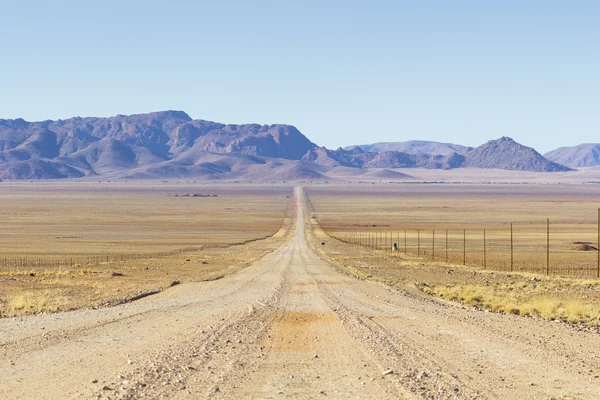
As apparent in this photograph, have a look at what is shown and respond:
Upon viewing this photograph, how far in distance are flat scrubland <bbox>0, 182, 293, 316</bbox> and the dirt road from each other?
717cm

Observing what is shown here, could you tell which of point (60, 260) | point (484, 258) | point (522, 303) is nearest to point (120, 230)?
point (60, 260)

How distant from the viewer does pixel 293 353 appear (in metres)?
18.0

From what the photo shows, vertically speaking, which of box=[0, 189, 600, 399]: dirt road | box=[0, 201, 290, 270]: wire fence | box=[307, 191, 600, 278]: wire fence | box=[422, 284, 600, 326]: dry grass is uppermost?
box=[0, 189, 600, 399]: dirt road

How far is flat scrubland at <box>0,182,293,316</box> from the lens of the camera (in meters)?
37.2

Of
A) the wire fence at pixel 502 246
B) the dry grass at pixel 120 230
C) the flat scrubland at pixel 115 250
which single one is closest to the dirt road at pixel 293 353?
the flat scrubland at pixel 115 250

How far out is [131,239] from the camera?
349 feet

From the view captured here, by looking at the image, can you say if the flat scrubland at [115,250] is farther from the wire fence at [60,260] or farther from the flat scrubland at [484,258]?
the flat scrubland at [484,258]

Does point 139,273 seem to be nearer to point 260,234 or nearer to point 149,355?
point 149,355

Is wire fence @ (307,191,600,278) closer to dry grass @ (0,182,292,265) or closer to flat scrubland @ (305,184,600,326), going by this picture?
flat scrubland @ (305,184,600,326)

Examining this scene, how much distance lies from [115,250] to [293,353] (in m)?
71.6

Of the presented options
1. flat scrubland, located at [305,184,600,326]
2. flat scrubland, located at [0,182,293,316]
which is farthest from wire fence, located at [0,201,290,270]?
flat scrubland, located at [305,184,600,326]

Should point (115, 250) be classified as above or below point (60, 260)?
below

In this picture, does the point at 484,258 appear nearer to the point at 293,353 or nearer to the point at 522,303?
the point at 522,303

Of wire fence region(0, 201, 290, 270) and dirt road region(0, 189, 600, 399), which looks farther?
wire fence region(0, 201, 290, 270)
